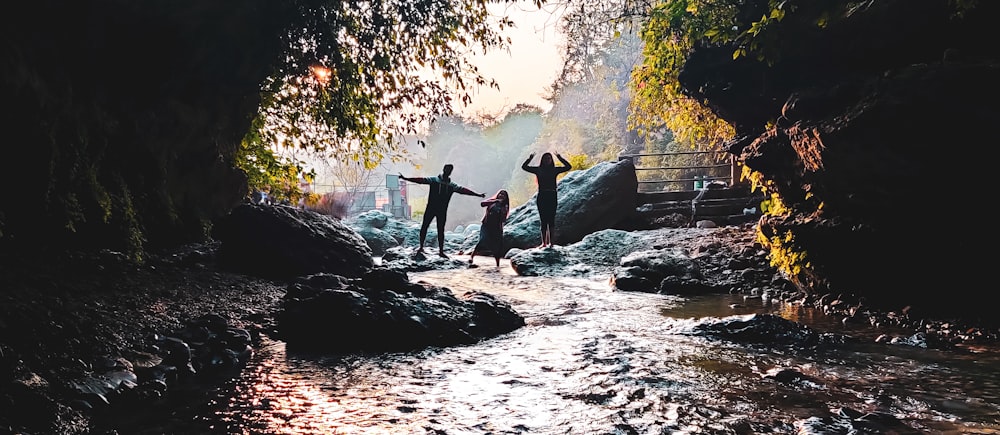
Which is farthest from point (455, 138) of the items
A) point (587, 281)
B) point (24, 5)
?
point (24, 5)

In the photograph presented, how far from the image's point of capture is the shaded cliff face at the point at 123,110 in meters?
4.39

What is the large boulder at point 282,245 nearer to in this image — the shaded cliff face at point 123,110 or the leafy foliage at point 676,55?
the shaded cliff face at point 123,110

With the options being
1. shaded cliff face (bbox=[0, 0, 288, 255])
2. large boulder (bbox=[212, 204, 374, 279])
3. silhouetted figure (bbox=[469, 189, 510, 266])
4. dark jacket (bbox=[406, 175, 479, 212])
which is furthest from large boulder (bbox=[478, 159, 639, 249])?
shaded cliff face (bbox=[0, 0, 288, 255])

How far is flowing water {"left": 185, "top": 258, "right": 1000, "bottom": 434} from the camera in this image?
277cm

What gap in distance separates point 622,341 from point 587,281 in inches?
188

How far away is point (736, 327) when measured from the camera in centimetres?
474

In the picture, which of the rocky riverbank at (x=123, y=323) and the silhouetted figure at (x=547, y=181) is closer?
the rocky riverbank at (x=123, y=323)

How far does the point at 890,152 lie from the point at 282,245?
22.3 ft

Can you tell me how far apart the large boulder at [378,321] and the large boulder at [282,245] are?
100 inches

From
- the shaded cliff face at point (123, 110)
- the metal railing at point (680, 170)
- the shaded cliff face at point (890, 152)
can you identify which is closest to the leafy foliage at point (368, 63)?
the shaded cliff face at point (123, 110)

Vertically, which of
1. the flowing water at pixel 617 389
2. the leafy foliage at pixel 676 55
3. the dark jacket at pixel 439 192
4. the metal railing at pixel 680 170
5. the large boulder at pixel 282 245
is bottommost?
the flowing water at pixel 617 389

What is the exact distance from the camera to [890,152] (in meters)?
4.84

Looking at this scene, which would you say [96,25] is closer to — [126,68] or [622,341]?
[126,68]

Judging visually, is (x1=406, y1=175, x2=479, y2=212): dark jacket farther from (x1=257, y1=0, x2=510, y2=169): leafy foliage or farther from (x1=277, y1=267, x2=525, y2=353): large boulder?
(x1=277, y1=267, x2=525, y2=353): large boulder
